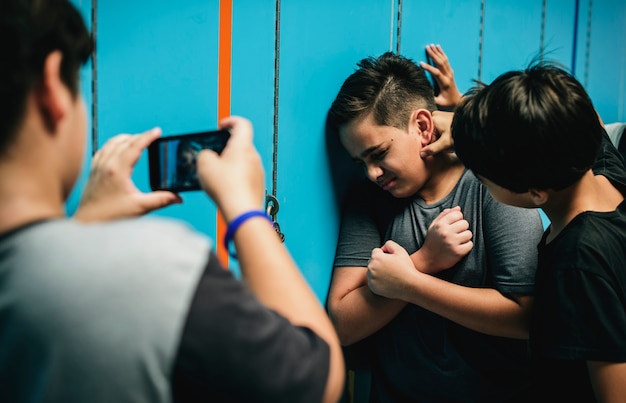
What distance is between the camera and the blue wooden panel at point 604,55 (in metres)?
2.60

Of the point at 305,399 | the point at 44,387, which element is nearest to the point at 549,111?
the point at 305,399

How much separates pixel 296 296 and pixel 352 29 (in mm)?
1219

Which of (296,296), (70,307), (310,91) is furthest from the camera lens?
(310,91)

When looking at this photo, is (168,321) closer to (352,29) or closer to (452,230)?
(452,230)

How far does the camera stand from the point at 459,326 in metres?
1.59

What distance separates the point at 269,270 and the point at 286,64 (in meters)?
0.98

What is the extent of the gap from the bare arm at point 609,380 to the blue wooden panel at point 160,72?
93cm

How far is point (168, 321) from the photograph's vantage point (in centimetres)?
59

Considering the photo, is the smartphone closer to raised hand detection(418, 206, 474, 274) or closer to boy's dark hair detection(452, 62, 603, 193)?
boy's dark hair detection(452, 62, 603, 193)

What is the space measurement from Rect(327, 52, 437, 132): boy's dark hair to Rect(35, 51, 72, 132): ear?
105cm

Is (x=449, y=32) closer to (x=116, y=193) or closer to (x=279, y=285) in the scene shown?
(x=116, y=193)

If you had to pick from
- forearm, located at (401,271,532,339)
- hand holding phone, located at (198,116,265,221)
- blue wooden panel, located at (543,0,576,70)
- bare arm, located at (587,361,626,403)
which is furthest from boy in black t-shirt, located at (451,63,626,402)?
blue wooden panel, located at (543,0,576,70)

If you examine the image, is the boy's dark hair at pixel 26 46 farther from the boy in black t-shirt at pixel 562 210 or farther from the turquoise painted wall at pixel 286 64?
the boy in black t-shirt at pixel 562 210

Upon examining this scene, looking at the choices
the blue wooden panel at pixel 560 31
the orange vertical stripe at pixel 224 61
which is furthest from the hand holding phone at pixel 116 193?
the blue wooden panel at pixel 560 31
